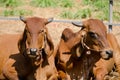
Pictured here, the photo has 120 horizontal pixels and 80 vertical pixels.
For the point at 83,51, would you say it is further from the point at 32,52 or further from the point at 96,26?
the point at 32,52

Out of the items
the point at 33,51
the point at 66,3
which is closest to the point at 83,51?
the point at 33,51

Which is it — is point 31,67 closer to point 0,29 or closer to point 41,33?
point 41,33

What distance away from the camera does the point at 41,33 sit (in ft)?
25.0

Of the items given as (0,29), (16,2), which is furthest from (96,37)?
(16,2)

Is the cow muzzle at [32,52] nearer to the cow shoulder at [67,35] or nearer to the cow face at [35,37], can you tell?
the cow face at [35,37]

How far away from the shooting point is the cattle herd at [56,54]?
25.1 ft

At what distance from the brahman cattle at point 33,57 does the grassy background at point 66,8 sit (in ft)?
17.8

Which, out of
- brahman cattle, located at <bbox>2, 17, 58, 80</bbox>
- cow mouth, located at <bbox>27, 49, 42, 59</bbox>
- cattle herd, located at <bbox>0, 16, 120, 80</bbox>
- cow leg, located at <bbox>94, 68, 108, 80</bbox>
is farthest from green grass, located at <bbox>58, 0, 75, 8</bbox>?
cow mouth, located at <bbox>27, 49, 42, 59</bbox>

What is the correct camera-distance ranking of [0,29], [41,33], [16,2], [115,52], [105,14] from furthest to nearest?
[16,2] → [105,14] → [0,29] → [115,52] → [41,33]

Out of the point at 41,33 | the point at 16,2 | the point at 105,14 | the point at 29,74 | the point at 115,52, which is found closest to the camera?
the point at 41,33

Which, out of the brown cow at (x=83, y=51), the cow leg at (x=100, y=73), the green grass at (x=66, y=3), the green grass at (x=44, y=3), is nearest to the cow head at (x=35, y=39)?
the brown cow at (x=83, y=51)

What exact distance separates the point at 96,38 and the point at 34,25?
1085mm

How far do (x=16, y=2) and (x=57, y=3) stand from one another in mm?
1320

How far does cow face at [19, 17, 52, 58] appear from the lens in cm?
738
